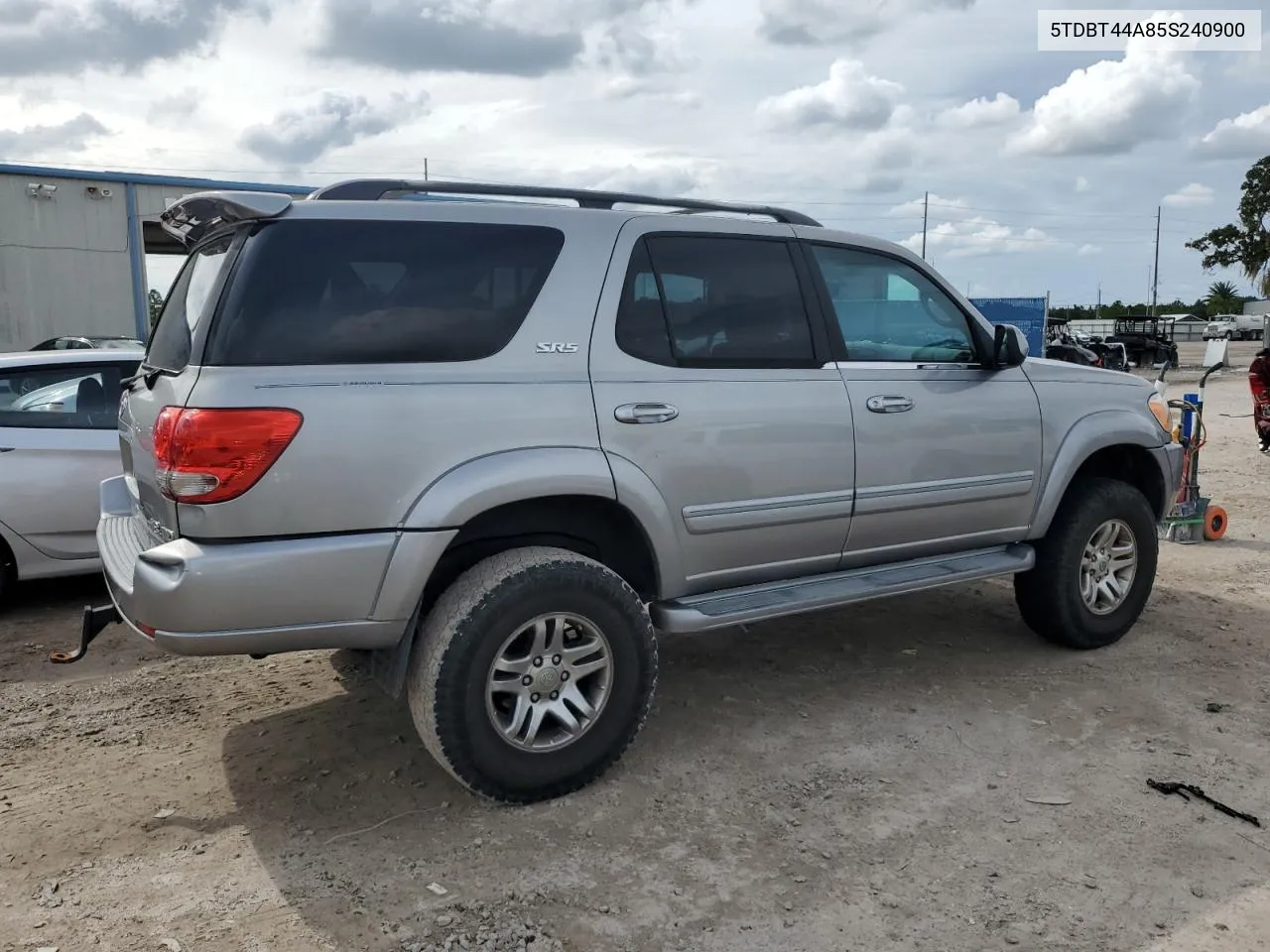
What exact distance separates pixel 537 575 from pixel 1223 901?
7.20 ft

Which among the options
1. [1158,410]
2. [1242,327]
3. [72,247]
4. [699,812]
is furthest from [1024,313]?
[1242,327]

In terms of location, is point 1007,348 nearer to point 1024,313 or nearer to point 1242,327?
point 1024,313

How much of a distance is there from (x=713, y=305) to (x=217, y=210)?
1.74 meters

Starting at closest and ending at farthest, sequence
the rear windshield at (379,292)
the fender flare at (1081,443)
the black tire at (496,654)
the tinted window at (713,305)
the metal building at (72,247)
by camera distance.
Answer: the rear windshield at (379,292), the black tire at (496,654), the tinted window at (713,305), the fender flare at (1081,443), the metal building at (72,247)

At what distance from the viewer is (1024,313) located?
21062 millimetres

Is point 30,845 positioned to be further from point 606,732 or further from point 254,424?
point 606,732

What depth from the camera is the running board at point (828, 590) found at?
12.2 feet

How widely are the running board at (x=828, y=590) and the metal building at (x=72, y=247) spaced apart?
655 inches

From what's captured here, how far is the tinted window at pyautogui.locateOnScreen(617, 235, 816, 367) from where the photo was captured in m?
3.69

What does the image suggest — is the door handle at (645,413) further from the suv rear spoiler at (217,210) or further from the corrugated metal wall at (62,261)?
the corrugated metal wall at (62,261)

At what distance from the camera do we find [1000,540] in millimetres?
4703

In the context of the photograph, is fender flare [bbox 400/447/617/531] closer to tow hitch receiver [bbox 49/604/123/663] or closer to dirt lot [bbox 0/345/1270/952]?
dirt lot [bbox 0/345/1270/952]

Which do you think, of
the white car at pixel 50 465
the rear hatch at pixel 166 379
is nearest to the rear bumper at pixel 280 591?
the rear hatch at pixel 166 379

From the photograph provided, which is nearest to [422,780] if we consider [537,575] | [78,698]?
[537,575]
